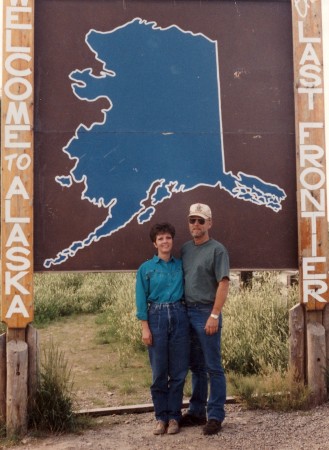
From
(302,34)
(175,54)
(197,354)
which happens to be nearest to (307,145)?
(302,34)

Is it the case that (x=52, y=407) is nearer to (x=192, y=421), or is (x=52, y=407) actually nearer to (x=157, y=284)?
(x=192, y=421)

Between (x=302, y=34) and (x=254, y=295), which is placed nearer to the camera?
(x=302, y=34)

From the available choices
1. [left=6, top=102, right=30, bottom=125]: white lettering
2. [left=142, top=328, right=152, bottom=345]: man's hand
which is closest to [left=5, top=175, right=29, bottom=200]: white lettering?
[left=6, top=102, right=30, bottom=125]: white lettering

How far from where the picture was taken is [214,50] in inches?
231

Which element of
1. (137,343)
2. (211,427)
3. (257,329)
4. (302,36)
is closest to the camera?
(211,427)

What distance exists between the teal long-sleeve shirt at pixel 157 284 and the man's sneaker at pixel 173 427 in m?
1.06

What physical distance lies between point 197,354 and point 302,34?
11.8ft

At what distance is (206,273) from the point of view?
16.8ft

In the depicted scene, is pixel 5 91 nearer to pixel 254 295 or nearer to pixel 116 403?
pixel 116 403

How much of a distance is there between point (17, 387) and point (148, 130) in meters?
2.94

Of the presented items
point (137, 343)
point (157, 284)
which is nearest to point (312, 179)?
point (157, 284)

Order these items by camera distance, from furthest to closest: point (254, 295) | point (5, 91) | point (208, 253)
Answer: point (254, 295) → point (5, 91) → point (208, 253)

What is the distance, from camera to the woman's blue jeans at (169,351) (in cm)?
505

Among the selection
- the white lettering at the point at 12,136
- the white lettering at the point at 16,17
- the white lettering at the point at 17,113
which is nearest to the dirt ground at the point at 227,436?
the white lettering at the point at 12,136
